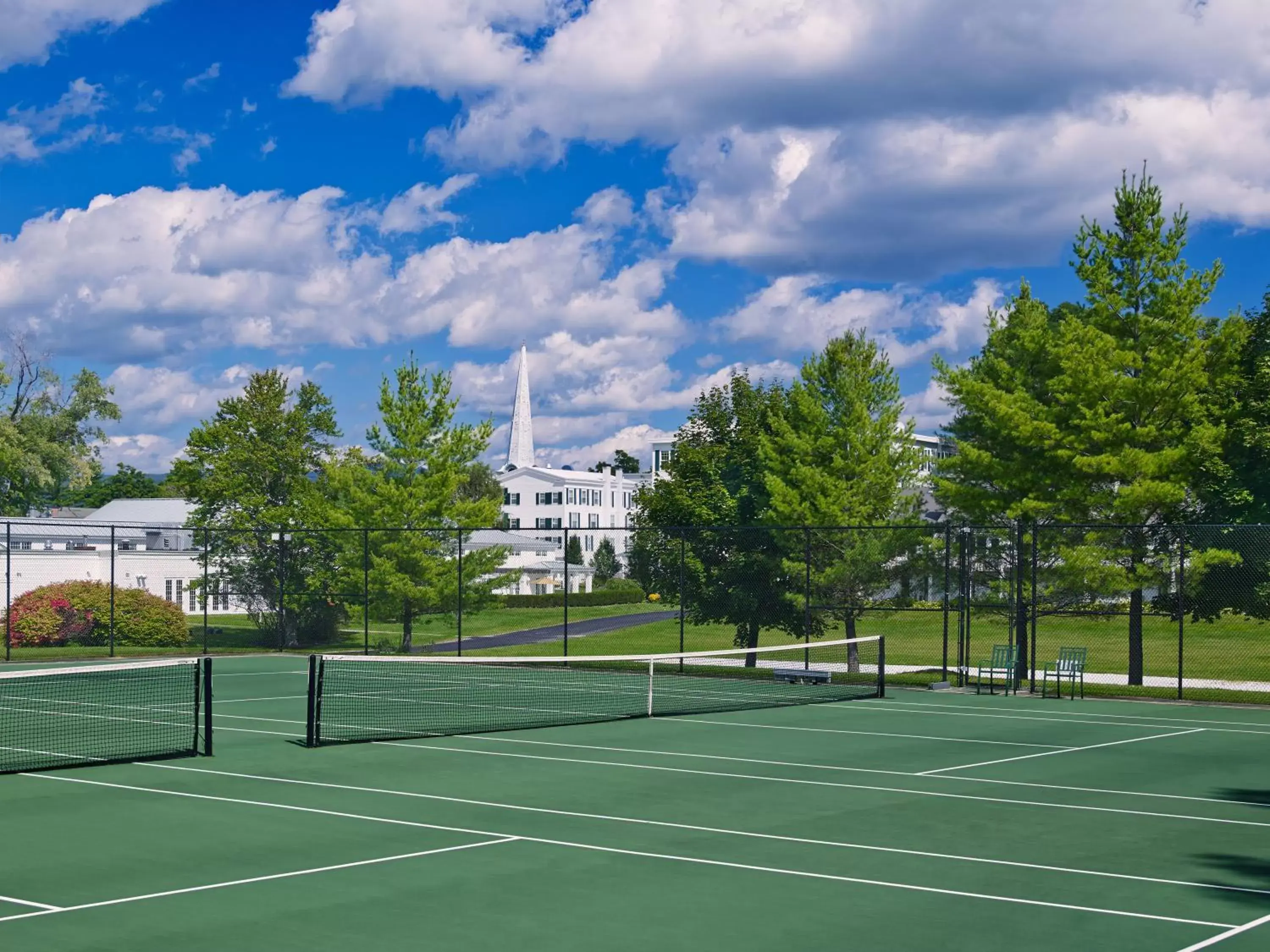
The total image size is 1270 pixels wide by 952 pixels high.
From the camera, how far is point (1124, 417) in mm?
34031

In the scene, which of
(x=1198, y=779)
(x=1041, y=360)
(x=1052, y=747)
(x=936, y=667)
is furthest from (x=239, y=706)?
(x=1041, y=360)

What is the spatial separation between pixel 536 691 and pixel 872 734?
913cm

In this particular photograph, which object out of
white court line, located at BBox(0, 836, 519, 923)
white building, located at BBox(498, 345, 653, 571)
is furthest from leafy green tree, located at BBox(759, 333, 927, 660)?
white building, located at BBox(498, 345, 653, 571)

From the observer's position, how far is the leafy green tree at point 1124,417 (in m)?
33.0

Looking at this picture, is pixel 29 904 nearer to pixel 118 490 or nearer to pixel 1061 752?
pixel 1061 752

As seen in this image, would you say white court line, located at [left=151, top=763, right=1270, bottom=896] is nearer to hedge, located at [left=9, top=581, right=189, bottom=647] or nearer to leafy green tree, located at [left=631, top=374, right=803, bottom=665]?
leafy green tree, located at [left=631, top=374, right=803, bottom=665]

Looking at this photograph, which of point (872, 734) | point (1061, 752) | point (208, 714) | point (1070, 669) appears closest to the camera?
point (208, 714)

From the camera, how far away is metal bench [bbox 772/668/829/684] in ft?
99.8

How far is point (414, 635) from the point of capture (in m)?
58.2

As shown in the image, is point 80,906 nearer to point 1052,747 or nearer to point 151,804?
point 151,804

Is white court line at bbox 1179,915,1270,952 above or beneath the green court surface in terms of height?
above

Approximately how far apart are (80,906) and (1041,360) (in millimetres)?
32037

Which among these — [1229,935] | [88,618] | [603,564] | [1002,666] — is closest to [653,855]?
[1229,935]

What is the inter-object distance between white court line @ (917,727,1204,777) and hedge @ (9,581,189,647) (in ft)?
96.6
